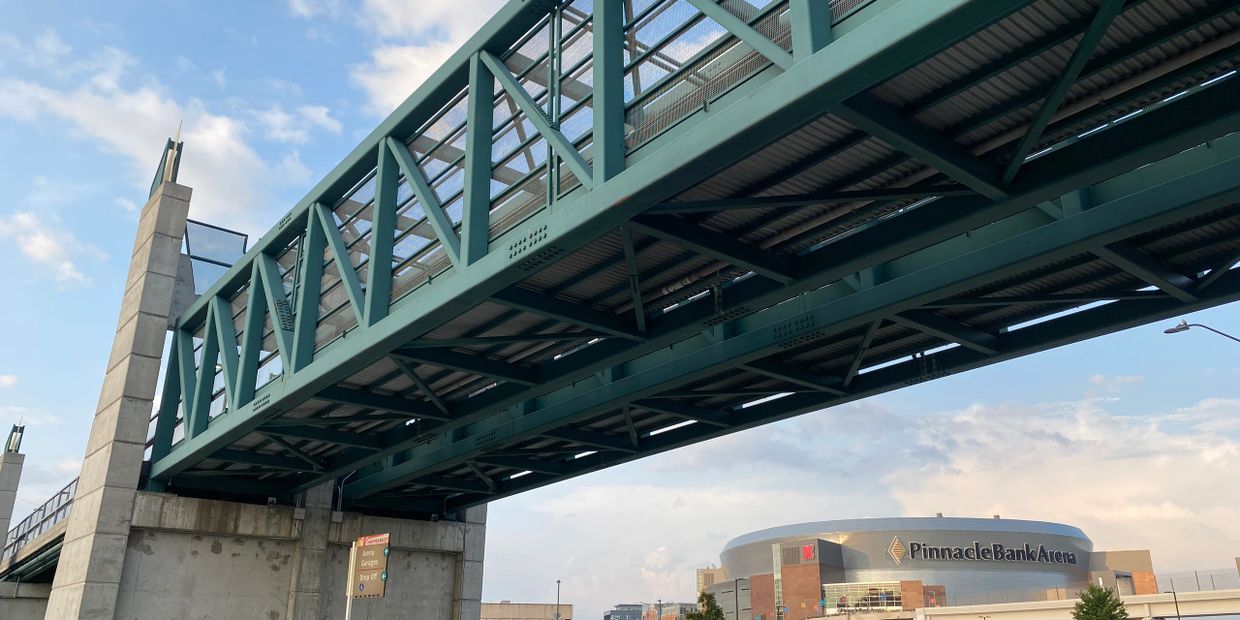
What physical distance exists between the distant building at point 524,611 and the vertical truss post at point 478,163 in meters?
115

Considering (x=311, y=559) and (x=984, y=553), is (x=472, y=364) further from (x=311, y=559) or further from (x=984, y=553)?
(x=984, y=553)

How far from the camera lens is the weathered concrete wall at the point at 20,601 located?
48188 millimetres

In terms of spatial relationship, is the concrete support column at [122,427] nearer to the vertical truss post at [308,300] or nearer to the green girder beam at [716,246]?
the vertical truss post at [308,300]

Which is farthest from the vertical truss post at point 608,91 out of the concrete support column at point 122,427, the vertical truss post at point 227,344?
the concrete support column at point 122,427

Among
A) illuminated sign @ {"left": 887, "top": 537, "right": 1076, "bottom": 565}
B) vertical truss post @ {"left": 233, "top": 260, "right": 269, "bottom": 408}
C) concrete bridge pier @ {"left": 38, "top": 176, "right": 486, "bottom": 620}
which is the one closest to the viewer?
vertical truss post @ {"left": 233, "top": 260, "right": 269, "bottom": 408}

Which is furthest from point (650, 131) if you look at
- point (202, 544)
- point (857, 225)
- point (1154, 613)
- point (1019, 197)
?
point (1154, 613)

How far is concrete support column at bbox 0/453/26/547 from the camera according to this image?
56.1 metres

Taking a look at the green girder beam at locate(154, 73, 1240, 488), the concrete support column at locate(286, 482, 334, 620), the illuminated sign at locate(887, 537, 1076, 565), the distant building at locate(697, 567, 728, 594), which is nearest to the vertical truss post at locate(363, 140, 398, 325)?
the green girder beam at locate(154, 73, 1240, 488)

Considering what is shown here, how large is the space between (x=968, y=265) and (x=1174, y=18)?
5134 millimetres

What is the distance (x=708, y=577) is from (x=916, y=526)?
44956mm

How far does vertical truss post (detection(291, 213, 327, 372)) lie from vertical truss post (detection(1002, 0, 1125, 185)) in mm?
14324

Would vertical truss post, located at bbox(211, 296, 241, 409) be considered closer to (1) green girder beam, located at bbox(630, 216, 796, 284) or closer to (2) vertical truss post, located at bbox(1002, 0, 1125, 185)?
(1) green girder beam, located at bbox(630, 216, 796, 284)

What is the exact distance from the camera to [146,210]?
32.6 metres

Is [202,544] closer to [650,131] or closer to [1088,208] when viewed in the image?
[650,131]
